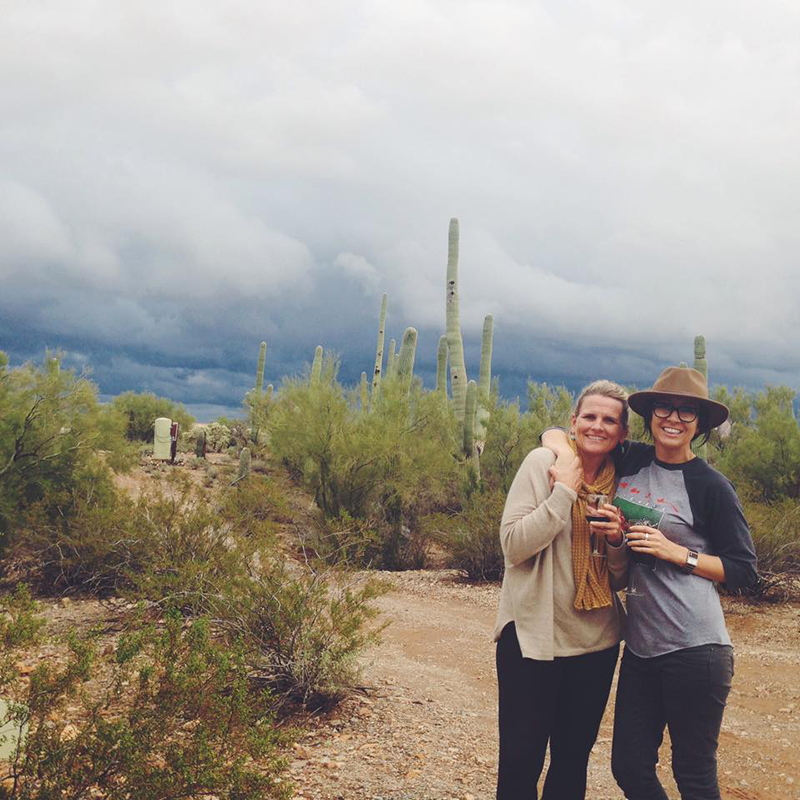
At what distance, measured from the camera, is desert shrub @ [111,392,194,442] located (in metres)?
29.4

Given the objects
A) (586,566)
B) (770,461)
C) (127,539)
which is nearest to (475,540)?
(127,539)

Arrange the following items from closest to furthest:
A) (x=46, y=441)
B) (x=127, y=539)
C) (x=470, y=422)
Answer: (x=127, y=539) < (x=46, y=441) < (x=470, y=422)

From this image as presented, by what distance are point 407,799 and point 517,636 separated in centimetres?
188

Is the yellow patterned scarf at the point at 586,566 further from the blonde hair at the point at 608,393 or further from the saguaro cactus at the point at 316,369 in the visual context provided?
the saguaro cactus at the point at 316,369

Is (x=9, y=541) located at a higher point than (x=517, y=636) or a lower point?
lower

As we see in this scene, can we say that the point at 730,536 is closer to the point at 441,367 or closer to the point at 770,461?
the point at 770,461

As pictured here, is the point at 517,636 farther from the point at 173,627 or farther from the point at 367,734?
the point at 367,734

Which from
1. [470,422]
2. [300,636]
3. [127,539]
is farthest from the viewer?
[470,422]

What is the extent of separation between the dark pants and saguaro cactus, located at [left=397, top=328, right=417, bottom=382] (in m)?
17.6

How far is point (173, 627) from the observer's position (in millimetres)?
3730

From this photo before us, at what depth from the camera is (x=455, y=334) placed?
59.9 feet

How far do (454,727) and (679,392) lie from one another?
3.46 meters

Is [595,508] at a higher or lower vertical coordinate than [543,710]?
higher

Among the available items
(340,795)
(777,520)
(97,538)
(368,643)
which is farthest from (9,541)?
(777,520)
